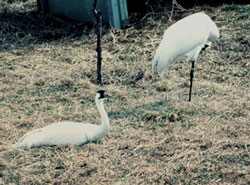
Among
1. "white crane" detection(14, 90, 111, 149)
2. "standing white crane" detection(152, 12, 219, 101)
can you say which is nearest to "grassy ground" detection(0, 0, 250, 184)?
"white crane" detection(14, 90, 111, 149)

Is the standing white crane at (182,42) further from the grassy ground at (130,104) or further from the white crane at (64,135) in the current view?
the white crane at (64,135)

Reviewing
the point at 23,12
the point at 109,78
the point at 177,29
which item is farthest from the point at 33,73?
the point at 23,12

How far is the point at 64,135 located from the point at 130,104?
4.15 feet

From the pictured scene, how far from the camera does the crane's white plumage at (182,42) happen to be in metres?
5.46

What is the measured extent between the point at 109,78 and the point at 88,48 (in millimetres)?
1410

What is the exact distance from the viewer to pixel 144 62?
662 cm

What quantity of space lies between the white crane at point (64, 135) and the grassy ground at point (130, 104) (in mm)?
70

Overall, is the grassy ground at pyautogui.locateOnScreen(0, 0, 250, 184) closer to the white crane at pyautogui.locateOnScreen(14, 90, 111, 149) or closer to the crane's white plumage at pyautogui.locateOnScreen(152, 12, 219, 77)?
the white crane at pyautogui.locateOnScreen(14, 90, 111, 149)

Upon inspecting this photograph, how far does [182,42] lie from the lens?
5473mm

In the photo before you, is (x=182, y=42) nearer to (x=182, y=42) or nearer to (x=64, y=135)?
(x=182, y=42)

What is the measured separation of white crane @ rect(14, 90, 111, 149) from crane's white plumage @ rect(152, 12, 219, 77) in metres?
1.34

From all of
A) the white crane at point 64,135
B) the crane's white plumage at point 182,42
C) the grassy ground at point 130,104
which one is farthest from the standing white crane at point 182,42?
the white crane at point 64,135

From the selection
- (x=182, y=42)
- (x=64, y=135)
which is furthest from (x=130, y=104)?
(x=64, y=135)

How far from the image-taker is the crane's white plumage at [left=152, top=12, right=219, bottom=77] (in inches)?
215
